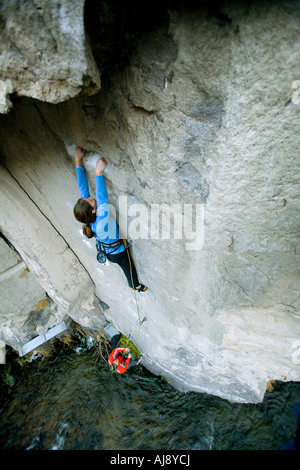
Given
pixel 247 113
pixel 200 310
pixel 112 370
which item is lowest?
pixel 112 370

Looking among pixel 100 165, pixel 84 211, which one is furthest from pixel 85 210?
pixel 100 165

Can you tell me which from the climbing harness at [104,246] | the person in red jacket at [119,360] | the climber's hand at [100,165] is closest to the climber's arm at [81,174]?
the climber's hand at [100,165]

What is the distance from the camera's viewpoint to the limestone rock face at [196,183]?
1.07 m

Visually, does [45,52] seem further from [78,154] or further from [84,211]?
[84,211]

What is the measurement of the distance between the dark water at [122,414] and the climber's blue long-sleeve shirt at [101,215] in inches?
77.0

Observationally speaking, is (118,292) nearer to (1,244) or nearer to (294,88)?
(1,244)

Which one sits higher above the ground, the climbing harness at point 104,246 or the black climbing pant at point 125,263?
the climbing harness at point 104,246

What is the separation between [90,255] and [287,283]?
2.01 metres

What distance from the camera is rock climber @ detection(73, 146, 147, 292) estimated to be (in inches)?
73.7

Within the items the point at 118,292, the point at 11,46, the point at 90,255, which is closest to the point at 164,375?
the point at 118,292

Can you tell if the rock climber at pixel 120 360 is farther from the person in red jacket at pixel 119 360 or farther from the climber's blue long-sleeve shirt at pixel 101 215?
the climber's blue long-sleeve shirt at pixel 101 215

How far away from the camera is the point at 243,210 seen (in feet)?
4.75

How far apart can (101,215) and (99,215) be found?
16 millimetres

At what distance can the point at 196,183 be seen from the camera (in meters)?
1.46
